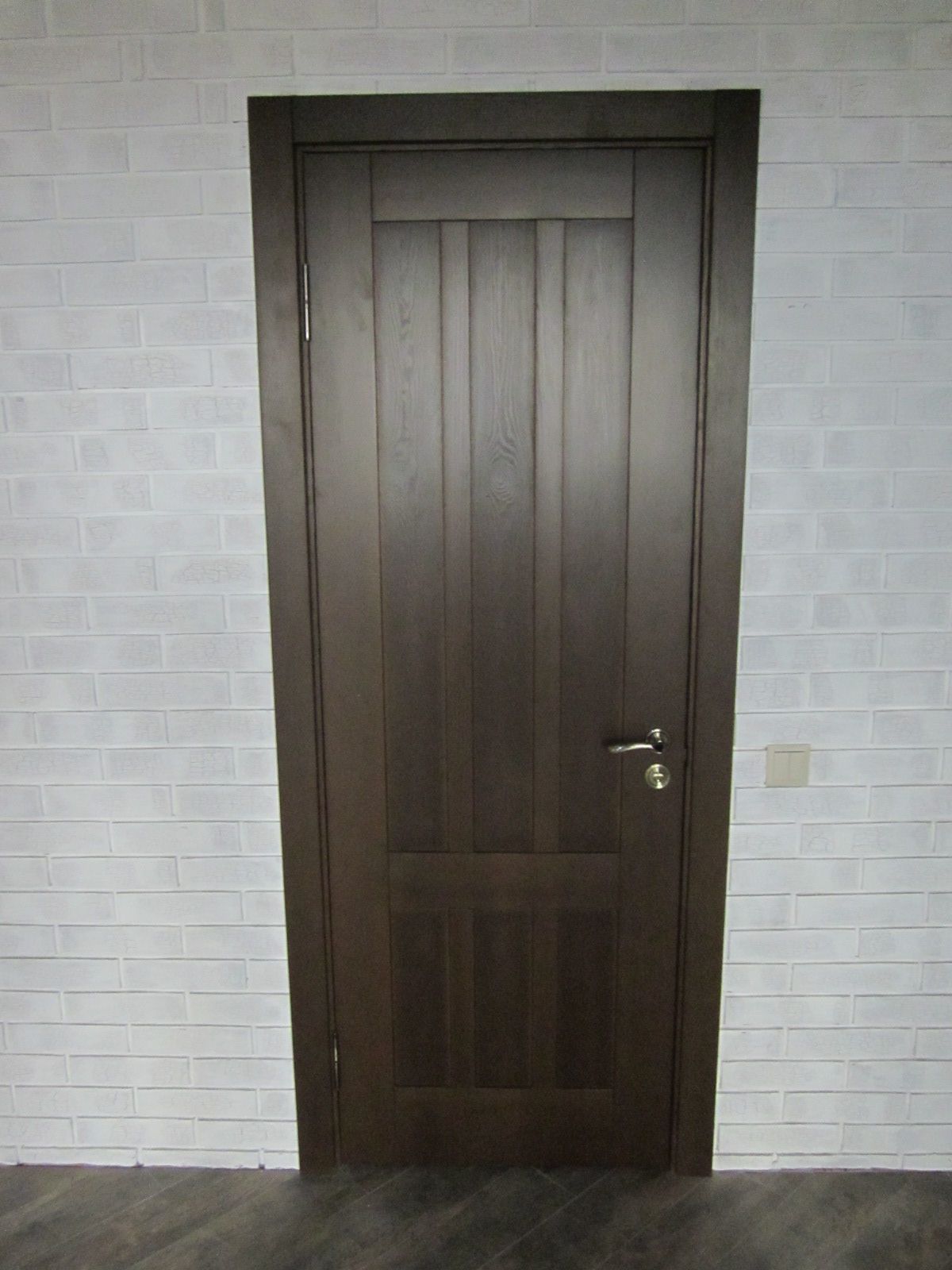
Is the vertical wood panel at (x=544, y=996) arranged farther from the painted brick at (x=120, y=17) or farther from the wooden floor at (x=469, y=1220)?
the painted brick at (x=120, y=17)

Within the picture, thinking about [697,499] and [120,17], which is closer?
[120,17]

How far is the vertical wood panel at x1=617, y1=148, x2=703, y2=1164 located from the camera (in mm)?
1832

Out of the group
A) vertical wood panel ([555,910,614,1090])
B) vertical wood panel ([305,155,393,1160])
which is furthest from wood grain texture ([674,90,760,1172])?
vertical wood panel ([305,155,393,1160])

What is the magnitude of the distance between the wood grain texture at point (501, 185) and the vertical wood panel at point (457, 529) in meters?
0.06

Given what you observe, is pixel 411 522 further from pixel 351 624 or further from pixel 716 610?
pixel 716 610

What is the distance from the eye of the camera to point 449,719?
2002mm

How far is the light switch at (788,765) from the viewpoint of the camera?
1.96 m

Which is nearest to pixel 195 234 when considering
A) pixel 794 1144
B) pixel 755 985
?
pixel 755 985

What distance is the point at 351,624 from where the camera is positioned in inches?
77.4

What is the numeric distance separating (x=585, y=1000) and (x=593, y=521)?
1.05 metres

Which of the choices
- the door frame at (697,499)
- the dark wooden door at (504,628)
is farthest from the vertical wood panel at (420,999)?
the door frame at (697,499)

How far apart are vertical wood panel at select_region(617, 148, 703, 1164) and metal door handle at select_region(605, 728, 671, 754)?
2 centimetres

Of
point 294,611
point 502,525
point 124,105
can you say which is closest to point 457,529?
point 502,525

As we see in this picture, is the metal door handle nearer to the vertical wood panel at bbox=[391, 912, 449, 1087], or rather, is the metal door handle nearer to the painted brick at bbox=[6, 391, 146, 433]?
the vertical wood panel at bbox=[391, 912, 449, 1087]
